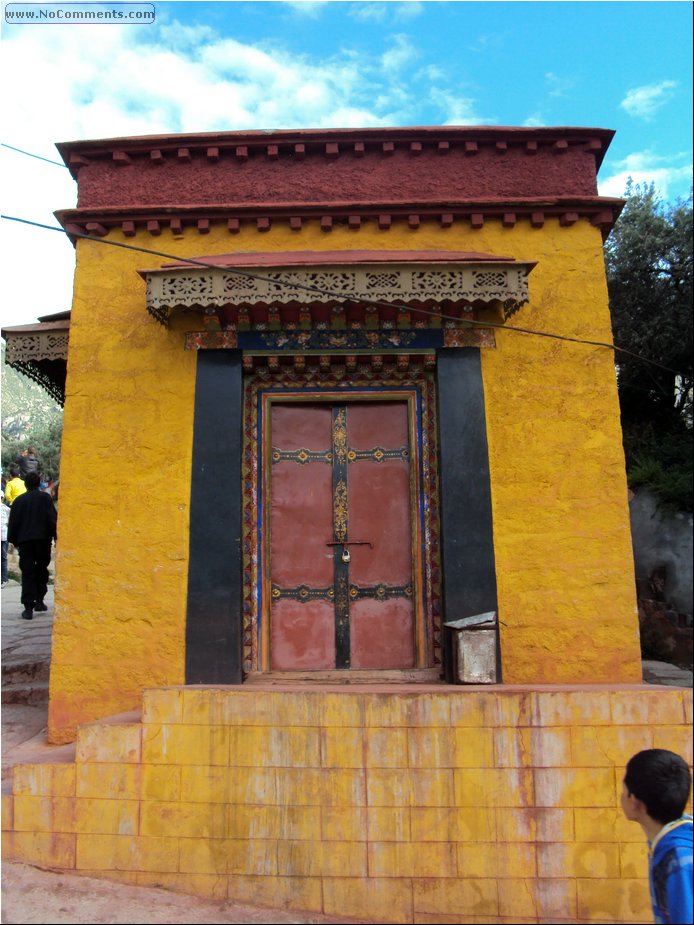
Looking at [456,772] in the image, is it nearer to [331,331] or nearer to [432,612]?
[432,612]

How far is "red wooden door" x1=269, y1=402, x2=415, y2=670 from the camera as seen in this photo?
17.7ft

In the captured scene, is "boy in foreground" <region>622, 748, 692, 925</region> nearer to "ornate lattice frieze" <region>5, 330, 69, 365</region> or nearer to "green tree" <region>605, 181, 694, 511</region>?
"green tree" <region>605, 181, 694, 511</region>

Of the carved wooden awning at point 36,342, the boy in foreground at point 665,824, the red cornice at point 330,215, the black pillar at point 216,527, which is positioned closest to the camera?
the boy in foreground at point 665,824

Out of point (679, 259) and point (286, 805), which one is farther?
point (286, 805)

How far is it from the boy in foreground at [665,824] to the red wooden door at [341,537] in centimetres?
298

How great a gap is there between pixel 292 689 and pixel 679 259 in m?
3.36

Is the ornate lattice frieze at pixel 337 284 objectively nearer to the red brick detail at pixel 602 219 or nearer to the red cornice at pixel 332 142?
the red brick detail at pixel 602 219

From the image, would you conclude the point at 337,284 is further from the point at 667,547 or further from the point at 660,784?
the point at 660,784

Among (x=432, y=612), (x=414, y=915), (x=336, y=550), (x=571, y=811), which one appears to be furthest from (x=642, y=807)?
(x=336, y=550)

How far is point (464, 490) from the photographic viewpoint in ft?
17.3

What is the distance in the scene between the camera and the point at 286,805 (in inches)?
163

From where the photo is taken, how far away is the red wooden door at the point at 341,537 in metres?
5.41

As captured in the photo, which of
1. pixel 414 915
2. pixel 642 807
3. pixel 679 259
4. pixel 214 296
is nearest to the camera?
pixel 642 807

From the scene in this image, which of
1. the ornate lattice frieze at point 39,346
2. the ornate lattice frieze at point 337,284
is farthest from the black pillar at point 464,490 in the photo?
the ornate lattice frieze at point 39,346
